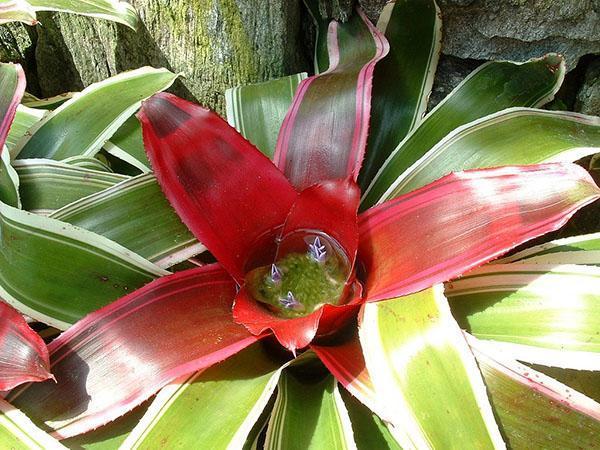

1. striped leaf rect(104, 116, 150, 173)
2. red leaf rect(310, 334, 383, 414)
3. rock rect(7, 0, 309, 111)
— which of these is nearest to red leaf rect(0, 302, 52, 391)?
red leaf rect(310, 334, 383, 414)

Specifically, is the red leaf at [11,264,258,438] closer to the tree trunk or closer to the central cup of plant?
the central cup of plant

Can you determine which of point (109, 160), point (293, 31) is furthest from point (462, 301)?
point (109, 160)

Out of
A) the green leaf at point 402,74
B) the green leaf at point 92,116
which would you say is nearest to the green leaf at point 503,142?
the green leaf at point 402,74

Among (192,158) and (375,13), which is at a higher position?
(375,13)

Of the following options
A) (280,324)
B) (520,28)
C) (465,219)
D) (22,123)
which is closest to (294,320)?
(280,324)

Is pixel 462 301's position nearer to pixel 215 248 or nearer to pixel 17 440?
pixel 215 248

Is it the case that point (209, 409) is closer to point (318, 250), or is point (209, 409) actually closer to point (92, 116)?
point (318, 250)
